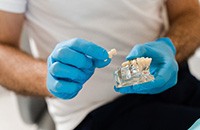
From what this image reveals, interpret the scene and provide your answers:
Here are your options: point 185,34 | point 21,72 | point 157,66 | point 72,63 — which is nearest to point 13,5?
point 21,72

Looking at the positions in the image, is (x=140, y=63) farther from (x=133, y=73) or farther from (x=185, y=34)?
(x=185, y=34)

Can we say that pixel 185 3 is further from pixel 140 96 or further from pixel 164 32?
pixel 140 96

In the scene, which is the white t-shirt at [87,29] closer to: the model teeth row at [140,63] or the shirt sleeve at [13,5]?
the shirt sleeve at [13,5]

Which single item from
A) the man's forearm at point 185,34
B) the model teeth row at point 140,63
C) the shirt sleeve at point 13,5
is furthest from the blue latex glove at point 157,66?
the shirt sleeve at point 13,5

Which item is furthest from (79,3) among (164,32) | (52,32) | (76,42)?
(164,32)

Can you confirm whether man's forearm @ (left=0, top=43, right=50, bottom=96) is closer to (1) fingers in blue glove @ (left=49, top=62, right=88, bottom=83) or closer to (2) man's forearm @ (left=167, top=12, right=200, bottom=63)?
(1) fingers in blue glove @ (left=49, top=62, right=88, bottom=83)

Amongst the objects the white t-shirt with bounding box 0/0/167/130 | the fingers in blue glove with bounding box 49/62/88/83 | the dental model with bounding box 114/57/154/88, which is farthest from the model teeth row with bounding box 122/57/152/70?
the white t-shirt with bounding box 0/0/167/130
